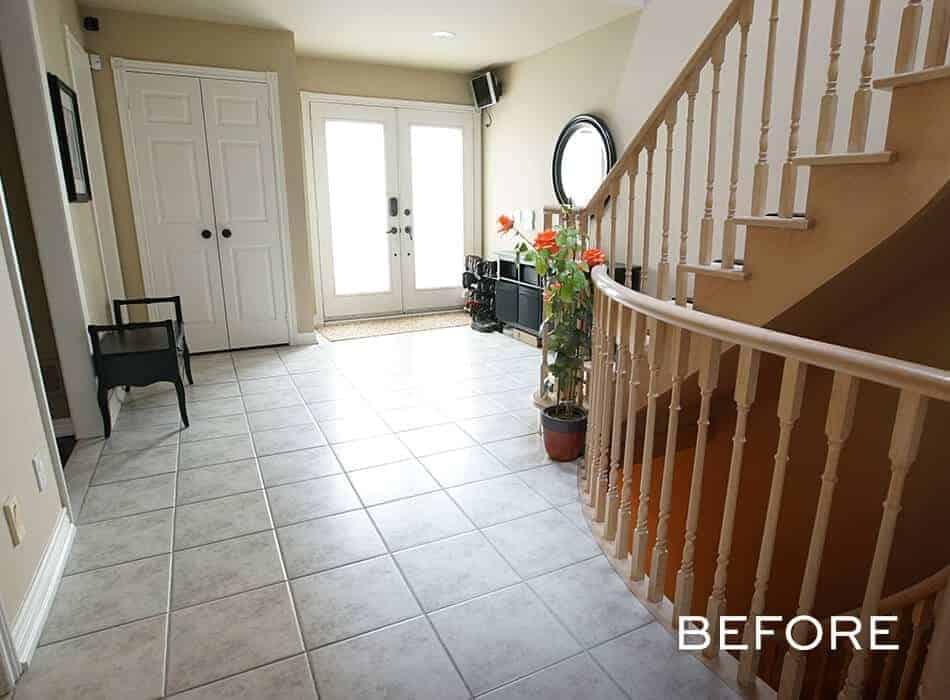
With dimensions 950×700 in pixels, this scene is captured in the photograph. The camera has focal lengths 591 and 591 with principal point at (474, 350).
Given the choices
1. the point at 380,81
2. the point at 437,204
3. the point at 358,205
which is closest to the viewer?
the point at 380,81

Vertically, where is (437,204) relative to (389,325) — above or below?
above

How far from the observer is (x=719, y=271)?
7.33 feet

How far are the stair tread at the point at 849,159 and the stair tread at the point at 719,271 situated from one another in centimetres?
42

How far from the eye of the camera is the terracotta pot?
9.53ft

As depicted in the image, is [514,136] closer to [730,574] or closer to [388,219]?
[388,219]

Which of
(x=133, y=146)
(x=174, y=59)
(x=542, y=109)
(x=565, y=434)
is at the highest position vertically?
(x=174, y=59)

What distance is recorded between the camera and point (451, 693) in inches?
62.6

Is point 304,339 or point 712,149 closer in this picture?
point 712,149

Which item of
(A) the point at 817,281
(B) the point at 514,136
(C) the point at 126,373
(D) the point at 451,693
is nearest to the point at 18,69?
(C) the point at 126,373

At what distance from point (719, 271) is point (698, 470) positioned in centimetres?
96

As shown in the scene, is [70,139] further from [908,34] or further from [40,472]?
[908,34]

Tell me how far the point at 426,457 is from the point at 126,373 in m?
1.74

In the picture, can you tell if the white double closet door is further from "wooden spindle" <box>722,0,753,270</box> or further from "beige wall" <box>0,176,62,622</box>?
"wooden spindle" <box>722,0,753,270</box>

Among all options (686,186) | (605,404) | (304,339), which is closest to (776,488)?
(605,404)
